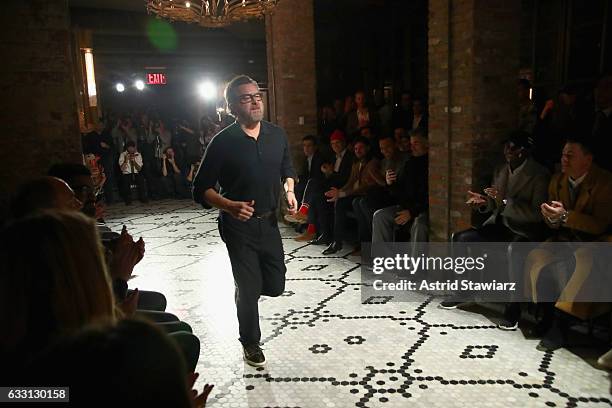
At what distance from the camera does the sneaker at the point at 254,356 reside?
10.5 feet

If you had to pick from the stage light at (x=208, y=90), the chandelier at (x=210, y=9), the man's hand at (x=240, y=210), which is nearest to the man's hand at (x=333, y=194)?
the chandelier at (x=210, y=9)

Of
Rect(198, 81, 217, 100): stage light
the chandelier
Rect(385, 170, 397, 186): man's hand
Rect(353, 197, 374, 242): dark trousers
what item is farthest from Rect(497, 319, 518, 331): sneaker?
Rect(198, 81, 217, 100): stage light

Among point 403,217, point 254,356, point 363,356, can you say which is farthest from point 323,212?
point 254,356

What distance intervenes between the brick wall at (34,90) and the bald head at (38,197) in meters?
1.53

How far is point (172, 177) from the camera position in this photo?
1059 centimetres

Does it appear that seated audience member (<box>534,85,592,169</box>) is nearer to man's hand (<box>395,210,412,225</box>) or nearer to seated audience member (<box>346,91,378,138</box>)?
man's hand (<box>395,210,412,225</box>)

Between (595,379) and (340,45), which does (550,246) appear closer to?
(595,379)

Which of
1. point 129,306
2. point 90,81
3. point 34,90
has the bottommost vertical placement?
point 129,306

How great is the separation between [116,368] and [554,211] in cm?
311

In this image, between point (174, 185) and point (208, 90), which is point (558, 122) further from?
point (208, 90)

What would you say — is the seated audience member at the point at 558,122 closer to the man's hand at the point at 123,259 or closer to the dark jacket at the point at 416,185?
the dark jacket at the point at 416,185

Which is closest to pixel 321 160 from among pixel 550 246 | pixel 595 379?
pixel 550 246

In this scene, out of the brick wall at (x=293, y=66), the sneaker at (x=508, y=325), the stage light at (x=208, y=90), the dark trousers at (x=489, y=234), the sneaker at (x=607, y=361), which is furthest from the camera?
the stage light at (x=208, y=90)

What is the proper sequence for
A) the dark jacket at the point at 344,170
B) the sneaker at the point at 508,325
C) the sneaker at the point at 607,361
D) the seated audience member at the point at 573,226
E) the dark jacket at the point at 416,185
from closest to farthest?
1. the sneaker at the point at 607,361
2. the seated audience member at the point at 573,226
3. the sneaker at the point at 508,325
4. the dark jacket at the point at 416,185
5. the dark jacket at the point at 344,170
